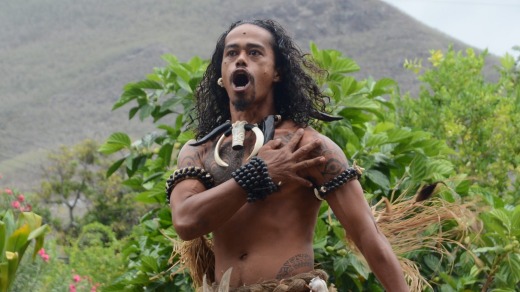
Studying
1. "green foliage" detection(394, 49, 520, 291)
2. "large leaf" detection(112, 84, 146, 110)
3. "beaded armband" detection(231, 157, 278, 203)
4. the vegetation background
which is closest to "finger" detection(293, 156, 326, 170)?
"beaded armband" detection(231, 157, 278, 203)

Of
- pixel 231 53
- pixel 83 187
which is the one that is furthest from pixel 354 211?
pixel 83 187

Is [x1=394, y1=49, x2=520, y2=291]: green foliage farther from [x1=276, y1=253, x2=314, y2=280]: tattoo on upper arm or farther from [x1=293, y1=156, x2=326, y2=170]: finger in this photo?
[x1=293, y1=156, x2=326, y2=170]: finger

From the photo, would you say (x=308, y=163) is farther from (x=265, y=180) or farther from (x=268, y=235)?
(x=268, y=235)

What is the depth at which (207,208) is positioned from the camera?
319cm

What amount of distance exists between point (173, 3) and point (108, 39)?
5.52m

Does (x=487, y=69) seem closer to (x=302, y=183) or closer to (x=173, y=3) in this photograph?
(x=173, y=3)

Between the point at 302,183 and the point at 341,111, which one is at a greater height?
the point at 302,183

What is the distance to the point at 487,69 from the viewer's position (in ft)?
137

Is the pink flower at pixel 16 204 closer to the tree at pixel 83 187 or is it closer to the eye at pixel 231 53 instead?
the eye at pixel 231 53

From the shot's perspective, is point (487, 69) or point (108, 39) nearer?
point (487, 69)

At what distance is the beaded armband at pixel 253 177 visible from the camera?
124 inches

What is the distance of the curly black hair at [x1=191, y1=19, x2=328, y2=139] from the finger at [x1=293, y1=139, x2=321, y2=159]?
0.90 feet

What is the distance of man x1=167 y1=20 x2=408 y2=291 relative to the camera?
3.22 meters

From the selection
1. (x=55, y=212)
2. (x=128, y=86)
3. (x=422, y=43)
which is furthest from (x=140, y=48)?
(x=128, y=86)
